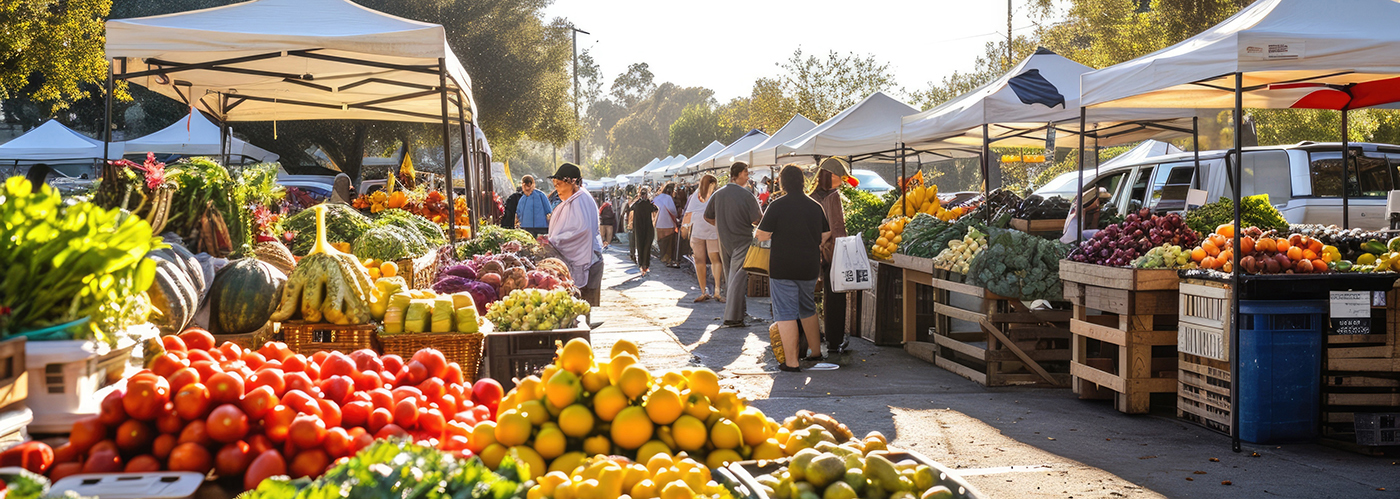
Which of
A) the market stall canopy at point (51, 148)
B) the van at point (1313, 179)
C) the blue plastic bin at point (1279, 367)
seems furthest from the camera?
the market stall canopy at point (51, 148)

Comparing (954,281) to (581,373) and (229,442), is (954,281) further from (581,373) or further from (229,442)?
(229,442)

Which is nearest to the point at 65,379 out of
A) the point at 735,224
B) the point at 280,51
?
the point at 280,51

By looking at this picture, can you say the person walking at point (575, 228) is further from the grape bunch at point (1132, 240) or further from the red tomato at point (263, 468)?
the red tomato at point (263, 468)

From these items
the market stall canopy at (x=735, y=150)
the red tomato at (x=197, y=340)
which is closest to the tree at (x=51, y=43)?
the market stall canopy at (x=735, y=150)

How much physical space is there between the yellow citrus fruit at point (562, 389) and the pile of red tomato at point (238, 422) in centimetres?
28

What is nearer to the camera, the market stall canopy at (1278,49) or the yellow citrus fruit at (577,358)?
the yellow citrus fruit at (577,358)

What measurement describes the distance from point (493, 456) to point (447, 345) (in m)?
2.07

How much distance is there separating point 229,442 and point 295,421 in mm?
174

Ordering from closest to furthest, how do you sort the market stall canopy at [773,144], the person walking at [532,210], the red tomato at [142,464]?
1. the red tomato at [142,464]
2. the person walking at [532,210]
3. the market stall canopy at [773,144]

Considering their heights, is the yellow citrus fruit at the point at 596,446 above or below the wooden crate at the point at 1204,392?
above

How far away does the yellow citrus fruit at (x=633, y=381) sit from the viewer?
9.37ft

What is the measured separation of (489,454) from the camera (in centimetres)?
268

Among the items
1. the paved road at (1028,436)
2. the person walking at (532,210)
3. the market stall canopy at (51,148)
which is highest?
the market stall canopy at (51,148)

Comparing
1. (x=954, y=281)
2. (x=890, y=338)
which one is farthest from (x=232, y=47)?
(x=890, y=338)
